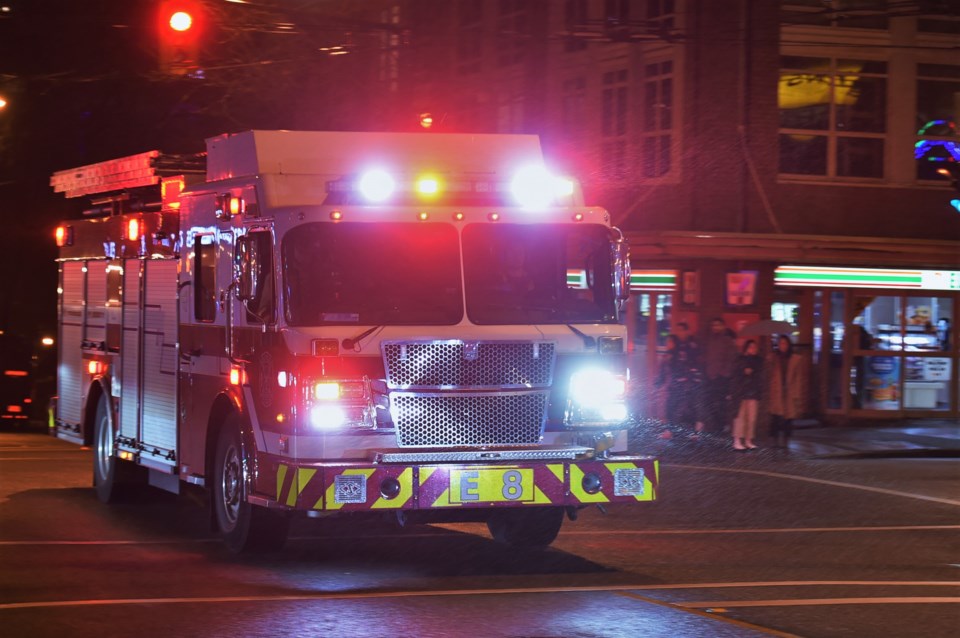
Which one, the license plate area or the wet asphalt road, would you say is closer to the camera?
the wet asphalt road

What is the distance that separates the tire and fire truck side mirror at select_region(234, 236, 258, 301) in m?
1.08

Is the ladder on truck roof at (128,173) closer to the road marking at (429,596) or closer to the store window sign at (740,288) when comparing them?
the road marking at (429,596)

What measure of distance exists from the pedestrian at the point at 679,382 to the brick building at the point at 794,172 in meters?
2.92

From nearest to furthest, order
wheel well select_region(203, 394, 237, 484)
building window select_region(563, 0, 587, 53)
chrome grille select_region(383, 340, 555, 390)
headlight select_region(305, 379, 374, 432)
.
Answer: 1. headlight select_region(305, 379, 374, 432)
2. chrome grille select_region(383, 340, 555, 390)
3. wheel well select_region(203, 394, 237, 484)
4. building window select_region(563, 0, 587, 53)

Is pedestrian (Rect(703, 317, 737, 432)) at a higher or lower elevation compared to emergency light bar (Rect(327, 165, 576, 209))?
lower

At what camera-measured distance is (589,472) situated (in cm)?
1019

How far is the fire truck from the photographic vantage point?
388 inches

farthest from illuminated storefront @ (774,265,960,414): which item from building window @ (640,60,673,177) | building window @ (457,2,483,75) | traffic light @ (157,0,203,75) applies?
traffic light @ (157,0,203,75)

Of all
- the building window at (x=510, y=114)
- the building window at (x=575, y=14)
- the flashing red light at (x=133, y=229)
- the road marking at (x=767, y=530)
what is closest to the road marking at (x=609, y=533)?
the road marking at (x=767, y=530)

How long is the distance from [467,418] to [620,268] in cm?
158

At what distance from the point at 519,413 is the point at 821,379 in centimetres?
1723

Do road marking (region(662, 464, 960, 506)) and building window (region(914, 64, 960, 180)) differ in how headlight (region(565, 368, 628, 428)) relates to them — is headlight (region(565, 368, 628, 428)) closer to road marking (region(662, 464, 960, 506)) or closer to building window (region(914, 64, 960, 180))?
road marking (region(662, 464, 960, 506))

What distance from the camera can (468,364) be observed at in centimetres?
1015

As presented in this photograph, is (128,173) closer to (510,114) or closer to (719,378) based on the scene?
(719,378)
